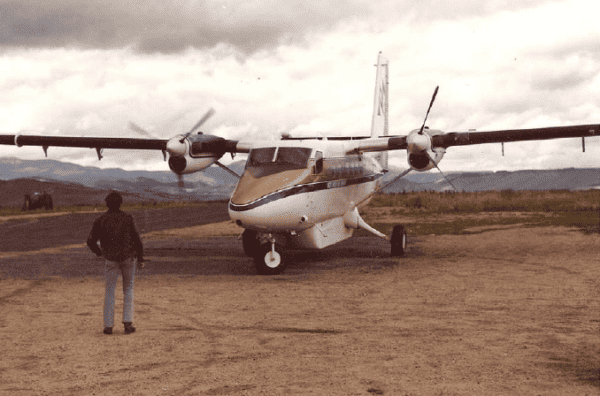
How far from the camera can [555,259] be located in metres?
15.4

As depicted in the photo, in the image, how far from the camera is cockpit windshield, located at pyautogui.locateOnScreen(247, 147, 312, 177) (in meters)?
13.5

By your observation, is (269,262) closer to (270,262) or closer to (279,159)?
(270,262)

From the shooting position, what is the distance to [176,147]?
52.2 ft

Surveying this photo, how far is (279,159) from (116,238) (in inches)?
264

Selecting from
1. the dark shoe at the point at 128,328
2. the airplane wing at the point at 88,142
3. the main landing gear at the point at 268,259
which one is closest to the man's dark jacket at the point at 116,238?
the dark shoe at the point at 128,328

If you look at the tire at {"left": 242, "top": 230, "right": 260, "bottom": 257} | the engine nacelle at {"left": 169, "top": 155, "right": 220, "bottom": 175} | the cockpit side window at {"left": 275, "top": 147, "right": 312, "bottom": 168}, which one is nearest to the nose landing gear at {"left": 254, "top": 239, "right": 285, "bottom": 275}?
the cockpit side window at {"left": 275, "top": 147, "right": 312, "bottom": 168}

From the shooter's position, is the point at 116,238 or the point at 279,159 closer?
the point at 116,238

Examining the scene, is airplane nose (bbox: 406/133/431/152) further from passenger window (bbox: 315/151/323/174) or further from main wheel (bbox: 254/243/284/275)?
main wheel (bbox: 254/243/284/275)

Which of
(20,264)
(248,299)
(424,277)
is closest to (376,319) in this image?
(248,299)

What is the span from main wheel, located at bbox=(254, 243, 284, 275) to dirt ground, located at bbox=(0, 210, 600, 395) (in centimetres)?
32

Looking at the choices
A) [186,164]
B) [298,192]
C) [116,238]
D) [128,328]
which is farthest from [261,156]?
[128,328]

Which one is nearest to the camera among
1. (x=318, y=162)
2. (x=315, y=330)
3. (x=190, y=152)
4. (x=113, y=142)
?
(x=315, y=330)

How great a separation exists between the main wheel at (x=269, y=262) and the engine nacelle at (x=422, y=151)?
4.75 m

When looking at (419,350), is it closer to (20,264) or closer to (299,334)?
(299,334)
